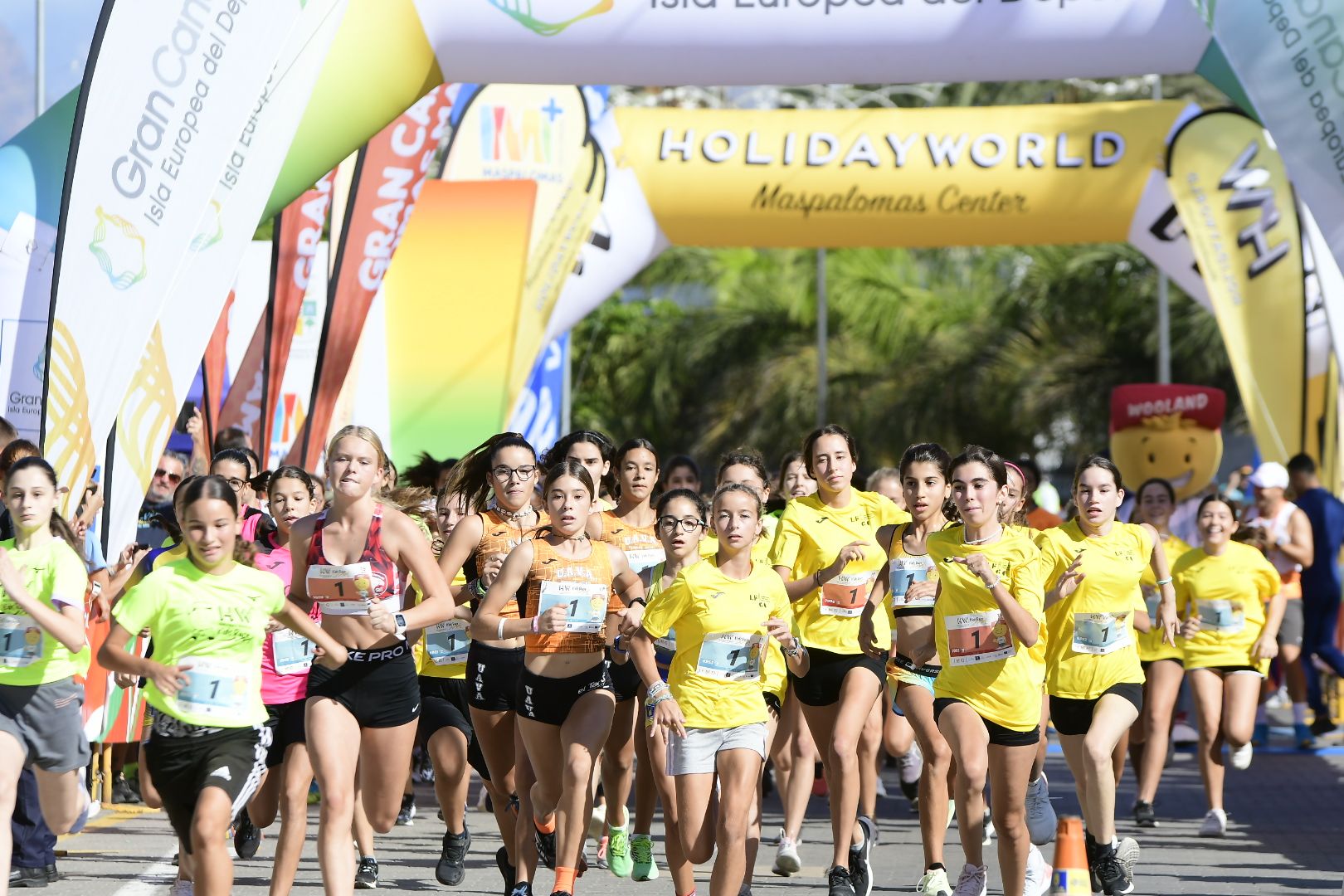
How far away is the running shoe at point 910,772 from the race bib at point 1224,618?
1654 millimetres

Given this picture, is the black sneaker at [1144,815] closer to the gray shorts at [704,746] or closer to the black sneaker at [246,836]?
the gray shorts at [704,746]

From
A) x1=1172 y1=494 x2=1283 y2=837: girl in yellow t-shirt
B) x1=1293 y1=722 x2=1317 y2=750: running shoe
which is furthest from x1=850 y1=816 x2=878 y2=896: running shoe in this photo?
x1=1293 y1=722 x2=1317 y2=750: running shoe

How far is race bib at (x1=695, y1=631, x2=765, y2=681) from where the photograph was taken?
6926mm

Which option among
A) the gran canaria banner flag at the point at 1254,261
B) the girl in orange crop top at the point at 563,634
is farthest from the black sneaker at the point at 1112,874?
the gran canaria banner flag at the point at 1254,261

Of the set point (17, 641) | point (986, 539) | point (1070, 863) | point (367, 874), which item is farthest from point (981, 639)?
point (17, 641)

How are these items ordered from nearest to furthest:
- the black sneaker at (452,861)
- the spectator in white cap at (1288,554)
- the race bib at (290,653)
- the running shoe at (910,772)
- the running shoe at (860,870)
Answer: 1. the race bib at (290,653)
2. the running shoe at (860,870)
3. the black sneaker at (452,861)
4. the running shoe at (910,772)
5. the spectator in white cap at (1288,554)

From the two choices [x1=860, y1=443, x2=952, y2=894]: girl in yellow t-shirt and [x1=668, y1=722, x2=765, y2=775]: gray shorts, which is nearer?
[x1=668, y1=722, x2=765, y2=775]: gray shorts

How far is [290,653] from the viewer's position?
7.45 meters

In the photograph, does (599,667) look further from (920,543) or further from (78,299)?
(78,299)

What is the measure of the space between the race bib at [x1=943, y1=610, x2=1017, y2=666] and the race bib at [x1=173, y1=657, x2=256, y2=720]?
8.46 ft

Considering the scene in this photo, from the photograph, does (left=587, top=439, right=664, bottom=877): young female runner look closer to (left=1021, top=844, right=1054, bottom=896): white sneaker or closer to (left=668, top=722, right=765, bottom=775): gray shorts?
(left=668, top=722, right=765, bottom=775): gray shorts

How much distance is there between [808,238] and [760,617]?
10.6 meters

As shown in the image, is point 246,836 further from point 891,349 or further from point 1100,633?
point 891,349

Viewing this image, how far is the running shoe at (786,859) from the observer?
861 centimetres
